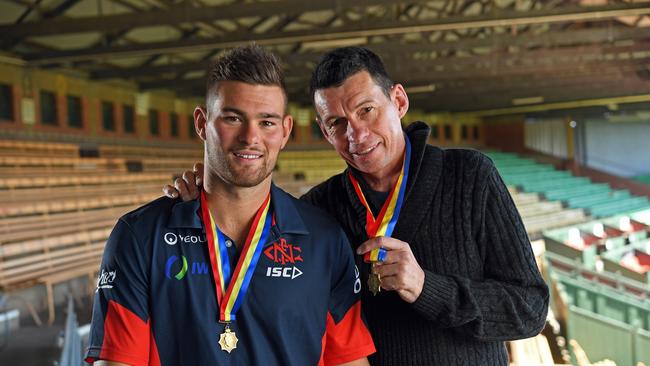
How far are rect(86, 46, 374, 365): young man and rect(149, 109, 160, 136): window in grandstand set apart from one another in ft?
47.3

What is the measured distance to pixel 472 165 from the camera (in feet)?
5.92

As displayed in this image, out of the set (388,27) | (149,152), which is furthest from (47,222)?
(149,152)

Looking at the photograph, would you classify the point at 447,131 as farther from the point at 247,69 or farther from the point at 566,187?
the point at 247,69

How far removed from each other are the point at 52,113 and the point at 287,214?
1193cm

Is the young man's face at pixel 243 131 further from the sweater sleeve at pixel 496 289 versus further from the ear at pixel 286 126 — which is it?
the sweater sleeve at pixel 496 289

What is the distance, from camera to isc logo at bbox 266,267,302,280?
1.62 m

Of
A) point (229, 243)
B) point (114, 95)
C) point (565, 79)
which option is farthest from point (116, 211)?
point (565, 79)

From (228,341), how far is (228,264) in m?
0.20

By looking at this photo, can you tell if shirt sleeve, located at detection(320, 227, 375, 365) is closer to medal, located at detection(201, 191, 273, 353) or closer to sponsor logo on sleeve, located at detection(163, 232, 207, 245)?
medal, located at detection(201, 191, 273, 353)

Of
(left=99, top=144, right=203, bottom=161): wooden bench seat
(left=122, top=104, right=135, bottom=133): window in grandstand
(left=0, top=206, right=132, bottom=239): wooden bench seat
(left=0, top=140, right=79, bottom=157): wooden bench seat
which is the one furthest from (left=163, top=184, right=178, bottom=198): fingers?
(left=122, top=104, right=135, bottom=133): window in grandstand

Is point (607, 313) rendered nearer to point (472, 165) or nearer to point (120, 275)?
point (472, 165)

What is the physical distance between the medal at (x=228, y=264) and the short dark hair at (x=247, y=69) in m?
0.33

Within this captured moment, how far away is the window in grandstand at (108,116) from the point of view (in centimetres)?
1380

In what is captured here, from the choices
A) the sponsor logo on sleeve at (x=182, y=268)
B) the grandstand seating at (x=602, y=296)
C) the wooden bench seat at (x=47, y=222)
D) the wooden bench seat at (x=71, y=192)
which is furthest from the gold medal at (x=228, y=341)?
the wooden bench seat at (x=71, y=192)
